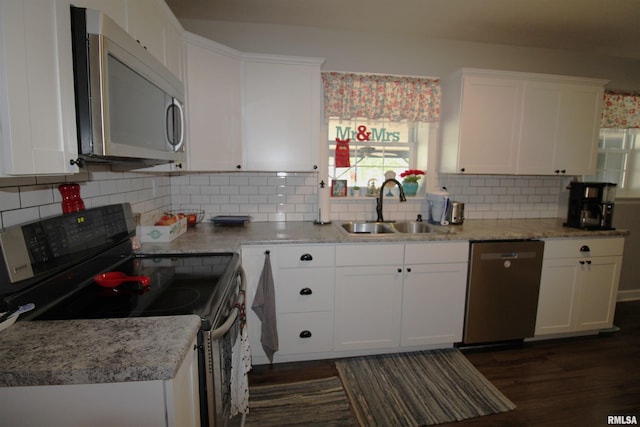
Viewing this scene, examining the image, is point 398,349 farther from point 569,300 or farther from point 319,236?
point 569,300

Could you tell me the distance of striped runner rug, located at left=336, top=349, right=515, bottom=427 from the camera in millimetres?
1851

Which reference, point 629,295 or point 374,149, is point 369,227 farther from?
point 629,295

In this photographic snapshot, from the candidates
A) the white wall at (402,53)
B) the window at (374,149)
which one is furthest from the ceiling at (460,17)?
the window at (374,149)

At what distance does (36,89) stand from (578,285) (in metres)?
3.50

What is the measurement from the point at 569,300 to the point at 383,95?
7.58ft

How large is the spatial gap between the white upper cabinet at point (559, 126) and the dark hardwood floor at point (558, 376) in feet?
4.90

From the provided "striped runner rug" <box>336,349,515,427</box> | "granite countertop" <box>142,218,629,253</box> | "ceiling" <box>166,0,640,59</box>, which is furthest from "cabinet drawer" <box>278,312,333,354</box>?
"ceiling" <box>166,0,640,59</box>

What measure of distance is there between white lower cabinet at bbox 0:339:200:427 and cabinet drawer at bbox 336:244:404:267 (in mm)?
1534

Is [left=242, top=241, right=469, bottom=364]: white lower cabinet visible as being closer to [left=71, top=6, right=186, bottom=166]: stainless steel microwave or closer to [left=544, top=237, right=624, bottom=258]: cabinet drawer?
[left=544, top=237, right=624, bottom=258]: cabinet drawer

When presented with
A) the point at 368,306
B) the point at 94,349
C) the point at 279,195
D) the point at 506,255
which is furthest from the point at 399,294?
the point at 94,349

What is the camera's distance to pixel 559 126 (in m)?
2.76

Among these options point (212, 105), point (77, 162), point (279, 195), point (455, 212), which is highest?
point (212, 105)

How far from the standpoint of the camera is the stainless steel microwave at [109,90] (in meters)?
0.90

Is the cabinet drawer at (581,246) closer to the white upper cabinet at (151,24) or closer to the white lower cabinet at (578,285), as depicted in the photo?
the white lower cabinet at (578,285)
